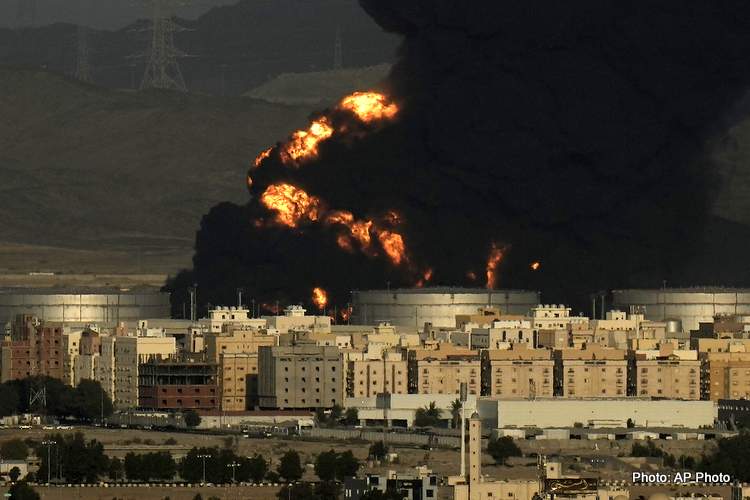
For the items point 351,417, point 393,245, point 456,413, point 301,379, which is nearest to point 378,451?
point 456,413

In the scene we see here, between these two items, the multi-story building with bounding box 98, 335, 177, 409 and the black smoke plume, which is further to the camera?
the black smoke plume

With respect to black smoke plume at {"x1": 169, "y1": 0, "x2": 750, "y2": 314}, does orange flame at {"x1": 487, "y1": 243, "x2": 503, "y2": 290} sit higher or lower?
lower

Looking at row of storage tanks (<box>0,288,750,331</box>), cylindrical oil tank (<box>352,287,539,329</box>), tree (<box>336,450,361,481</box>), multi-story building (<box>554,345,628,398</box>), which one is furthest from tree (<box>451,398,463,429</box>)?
row of storage tanks (<box>0,288,750,331</box>)


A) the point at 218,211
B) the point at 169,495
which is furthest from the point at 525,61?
the point at 169,495

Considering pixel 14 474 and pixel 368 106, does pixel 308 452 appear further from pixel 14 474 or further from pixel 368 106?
pixel 368 106

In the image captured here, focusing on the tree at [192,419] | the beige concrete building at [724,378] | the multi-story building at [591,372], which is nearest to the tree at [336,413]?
the tree at [192,419]

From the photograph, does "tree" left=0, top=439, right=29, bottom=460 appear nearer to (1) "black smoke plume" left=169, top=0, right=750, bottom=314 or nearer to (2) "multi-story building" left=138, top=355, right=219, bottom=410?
(2) "multi-story building" left=138, top=355, right=219, bottom=410
